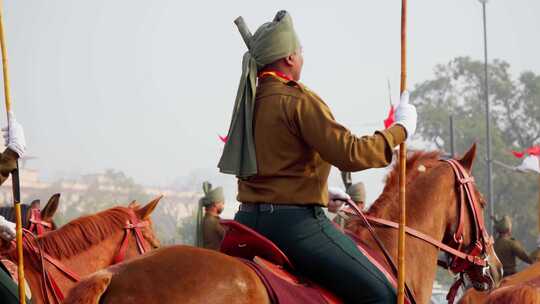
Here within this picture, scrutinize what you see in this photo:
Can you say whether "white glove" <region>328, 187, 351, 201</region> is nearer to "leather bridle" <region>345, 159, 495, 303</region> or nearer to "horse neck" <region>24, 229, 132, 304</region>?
"leather bridle" <region>345, 159, 495, 303</region>

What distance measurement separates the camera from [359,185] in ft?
47.7

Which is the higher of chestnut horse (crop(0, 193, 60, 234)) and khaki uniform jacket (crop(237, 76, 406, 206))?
khaki uniform jacket (crop(237, 76, 406, 206))

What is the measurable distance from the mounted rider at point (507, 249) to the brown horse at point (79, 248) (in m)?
9.93

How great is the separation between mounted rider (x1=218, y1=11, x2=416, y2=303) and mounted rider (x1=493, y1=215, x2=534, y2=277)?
11758mm

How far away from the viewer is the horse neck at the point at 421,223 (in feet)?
21.0

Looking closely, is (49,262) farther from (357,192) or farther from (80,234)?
(357,192)

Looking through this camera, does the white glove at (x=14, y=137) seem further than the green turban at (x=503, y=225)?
No

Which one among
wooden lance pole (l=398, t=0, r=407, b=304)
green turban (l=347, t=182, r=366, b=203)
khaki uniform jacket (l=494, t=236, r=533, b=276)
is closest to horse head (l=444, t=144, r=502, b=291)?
wooden lance pole (l=398, t=0, r=407, b=304)

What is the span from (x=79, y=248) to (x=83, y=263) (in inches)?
4.9

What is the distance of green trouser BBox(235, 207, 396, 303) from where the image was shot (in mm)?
5730

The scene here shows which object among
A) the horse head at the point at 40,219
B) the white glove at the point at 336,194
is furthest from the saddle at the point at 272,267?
the horse head at the point at 40,219

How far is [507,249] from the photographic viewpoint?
17.7 m

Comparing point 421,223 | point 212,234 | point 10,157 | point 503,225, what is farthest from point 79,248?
point 503,225

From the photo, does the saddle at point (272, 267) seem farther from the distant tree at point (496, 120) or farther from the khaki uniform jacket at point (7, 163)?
the distant tree at point (496, 120)
